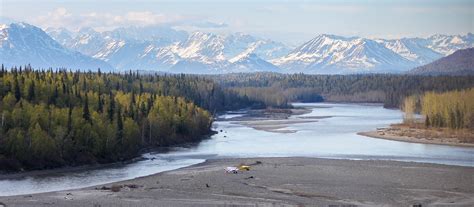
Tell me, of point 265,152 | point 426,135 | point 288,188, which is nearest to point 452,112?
point 426,135

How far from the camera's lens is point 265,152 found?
103 meters

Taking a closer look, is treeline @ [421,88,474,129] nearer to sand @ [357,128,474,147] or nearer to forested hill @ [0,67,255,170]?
sand @ [357,128,474,147]

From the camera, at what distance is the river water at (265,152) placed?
7244 centimetres

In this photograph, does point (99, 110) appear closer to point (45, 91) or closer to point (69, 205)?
point (45, 91)

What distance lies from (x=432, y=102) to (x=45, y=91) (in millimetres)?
76012

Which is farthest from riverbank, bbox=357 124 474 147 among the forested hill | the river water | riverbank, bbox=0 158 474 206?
riverbank, bbox=0 158 474 206

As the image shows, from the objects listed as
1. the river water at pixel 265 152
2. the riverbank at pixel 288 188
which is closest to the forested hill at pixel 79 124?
the river water at pixel 265 152

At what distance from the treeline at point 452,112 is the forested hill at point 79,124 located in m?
40.2

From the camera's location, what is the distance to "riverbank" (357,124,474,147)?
116037 millimetres

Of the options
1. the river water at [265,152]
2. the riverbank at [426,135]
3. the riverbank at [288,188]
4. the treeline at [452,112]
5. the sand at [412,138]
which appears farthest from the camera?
the treeline at [452,112]

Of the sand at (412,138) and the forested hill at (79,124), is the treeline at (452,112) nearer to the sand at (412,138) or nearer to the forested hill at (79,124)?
the sand at (412,138)

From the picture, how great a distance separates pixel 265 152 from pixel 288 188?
1401 inches

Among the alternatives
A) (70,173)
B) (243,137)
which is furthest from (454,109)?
(70,173)

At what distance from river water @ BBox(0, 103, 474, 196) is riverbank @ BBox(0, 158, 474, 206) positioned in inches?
177
